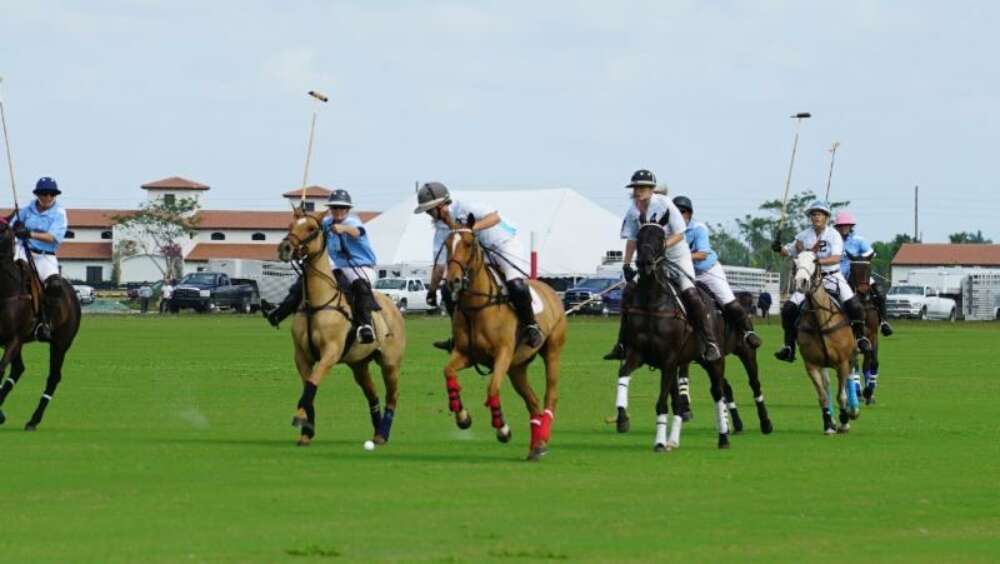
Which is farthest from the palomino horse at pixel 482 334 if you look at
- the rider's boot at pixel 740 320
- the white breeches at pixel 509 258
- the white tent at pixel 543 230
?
the white tent at pixel 543 230

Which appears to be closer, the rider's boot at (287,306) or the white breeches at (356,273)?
the rider's boot at (287,306)

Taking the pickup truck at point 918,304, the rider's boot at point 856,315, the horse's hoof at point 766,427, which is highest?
the pickup truck at point 918,304

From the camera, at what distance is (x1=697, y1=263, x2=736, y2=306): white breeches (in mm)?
22359

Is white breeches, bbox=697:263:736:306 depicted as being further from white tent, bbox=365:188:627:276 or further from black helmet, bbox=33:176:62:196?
white tent, bbox=365:188:627:276

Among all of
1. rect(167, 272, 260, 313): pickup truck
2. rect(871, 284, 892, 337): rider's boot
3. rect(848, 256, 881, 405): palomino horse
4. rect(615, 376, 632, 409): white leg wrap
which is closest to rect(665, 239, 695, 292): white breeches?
rect(615, 376, 632, 409): white leg wrap

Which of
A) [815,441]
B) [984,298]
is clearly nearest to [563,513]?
[815,441]

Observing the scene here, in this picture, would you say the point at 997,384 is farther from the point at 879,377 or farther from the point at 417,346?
the point at 417,346

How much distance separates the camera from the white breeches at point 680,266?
20.5 m

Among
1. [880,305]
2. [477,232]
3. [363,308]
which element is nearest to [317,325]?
[363,308]

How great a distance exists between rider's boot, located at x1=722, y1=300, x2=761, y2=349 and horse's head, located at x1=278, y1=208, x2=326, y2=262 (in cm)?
455

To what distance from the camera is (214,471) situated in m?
17.5

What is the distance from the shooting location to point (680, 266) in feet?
A: 67.4

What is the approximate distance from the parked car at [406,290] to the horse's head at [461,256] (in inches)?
2899

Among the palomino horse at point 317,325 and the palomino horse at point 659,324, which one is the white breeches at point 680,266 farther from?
the palomino horse at point 317,325
